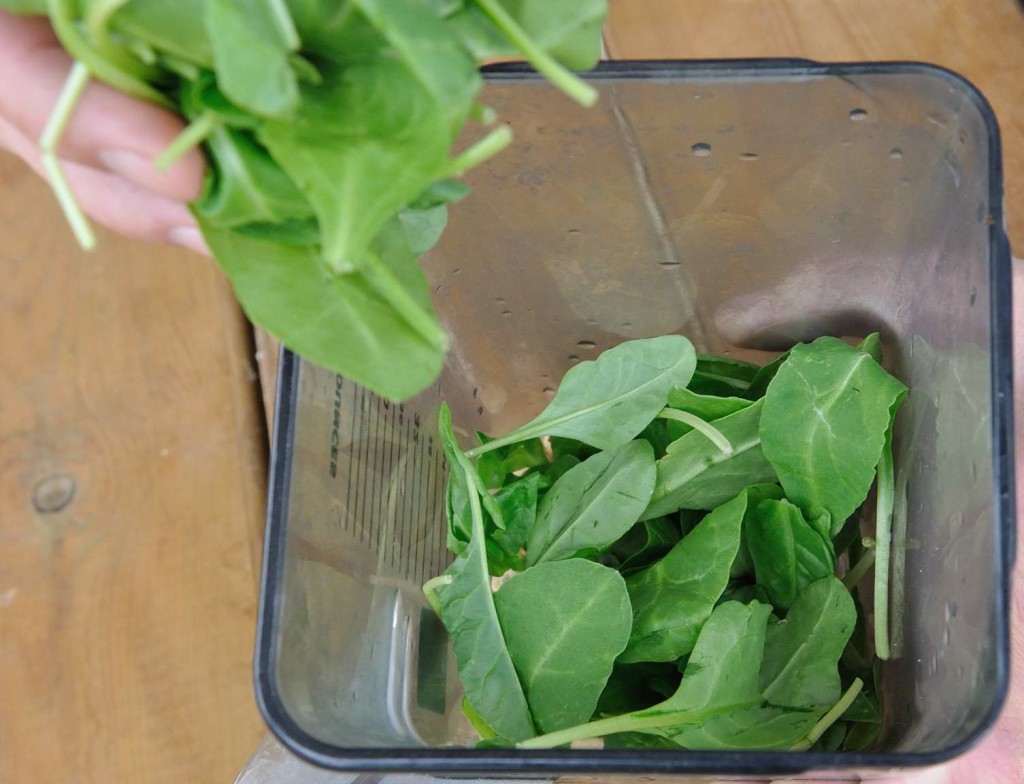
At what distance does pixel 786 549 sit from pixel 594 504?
0.06 metres

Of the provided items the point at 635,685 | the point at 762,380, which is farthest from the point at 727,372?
the point at 635,685

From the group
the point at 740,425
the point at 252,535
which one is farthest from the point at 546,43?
the point at 252,535

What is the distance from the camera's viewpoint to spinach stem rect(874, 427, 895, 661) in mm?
307

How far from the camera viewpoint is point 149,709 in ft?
1.43

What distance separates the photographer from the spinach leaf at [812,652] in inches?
11.6

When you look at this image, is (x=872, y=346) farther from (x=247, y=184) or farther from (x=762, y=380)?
(x=247, y=184)

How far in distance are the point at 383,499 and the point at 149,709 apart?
205 mm

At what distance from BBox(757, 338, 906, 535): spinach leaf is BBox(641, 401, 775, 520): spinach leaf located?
0.01m

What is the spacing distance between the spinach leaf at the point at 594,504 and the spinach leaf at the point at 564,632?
0.03 m

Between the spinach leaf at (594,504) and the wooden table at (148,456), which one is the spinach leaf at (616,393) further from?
the wooden table at (148,456)

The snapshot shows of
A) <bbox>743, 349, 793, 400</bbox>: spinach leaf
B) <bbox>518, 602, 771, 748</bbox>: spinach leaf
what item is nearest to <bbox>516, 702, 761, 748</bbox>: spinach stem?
<bbox>518, 602, 771, 748</bbox>: spinach leaf

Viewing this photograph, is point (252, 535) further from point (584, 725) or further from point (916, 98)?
point (916, 98)

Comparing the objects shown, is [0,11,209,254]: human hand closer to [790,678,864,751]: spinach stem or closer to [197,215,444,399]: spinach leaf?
[197,215,444,399]: spinach leaf

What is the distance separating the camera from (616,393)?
32 cm
